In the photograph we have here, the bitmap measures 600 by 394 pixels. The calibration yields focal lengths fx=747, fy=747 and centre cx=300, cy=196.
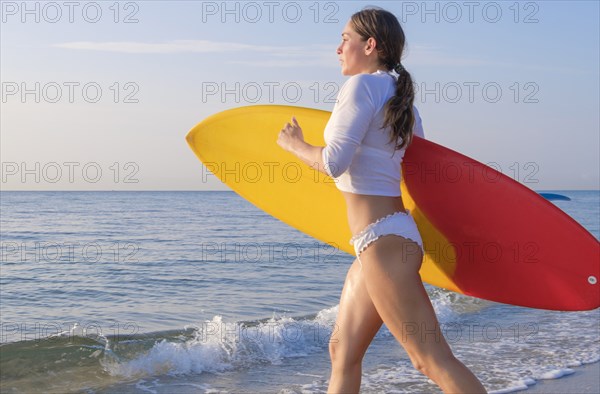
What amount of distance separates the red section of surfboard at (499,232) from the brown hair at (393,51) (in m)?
0.49

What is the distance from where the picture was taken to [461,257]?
3127mm

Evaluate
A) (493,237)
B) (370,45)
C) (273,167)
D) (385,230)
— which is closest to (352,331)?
(385,230)

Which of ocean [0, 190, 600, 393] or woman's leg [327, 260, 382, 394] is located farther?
ocean [0, 190, 600, 393]

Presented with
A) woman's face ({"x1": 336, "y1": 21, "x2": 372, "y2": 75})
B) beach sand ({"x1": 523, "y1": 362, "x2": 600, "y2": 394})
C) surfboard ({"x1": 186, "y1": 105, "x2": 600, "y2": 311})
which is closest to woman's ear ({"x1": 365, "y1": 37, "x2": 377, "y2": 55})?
woman's face ({"x1": 336, "y1": 21, "x2": 372, "y2": 75})

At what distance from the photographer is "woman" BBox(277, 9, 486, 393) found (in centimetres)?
241

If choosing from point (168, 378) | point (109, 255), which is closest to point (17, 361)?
point (168, 378)

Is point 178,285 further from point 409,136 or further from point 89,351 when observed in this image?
point 409,136

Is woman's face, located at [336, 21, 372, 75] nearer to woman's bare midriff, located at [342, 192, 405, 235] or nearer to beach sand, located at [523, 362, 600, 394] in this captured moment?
woman's bare midriff, located at [342, 192, 405, 235]

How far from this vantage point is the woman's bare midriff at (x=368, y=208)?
250 centimetres

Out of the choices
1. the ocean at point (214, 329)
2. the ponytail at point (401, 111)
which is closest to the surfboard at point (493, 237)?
the ponytail at point (401, 111)

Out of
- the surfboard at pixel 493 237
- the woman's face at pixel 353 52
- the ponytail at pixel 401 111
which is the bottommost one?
the surfboard at pixel 493 237

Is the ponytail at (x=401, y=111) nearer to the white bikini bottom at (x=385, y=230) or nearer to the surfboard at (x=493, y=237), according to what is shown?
the white bikini bottom at (x=385, y=230)

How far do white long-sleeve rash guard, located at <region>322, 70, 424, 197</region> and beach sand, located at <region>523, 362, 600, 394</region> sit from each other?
3.06 m

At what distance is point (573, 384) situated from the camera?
5133 millimetres
